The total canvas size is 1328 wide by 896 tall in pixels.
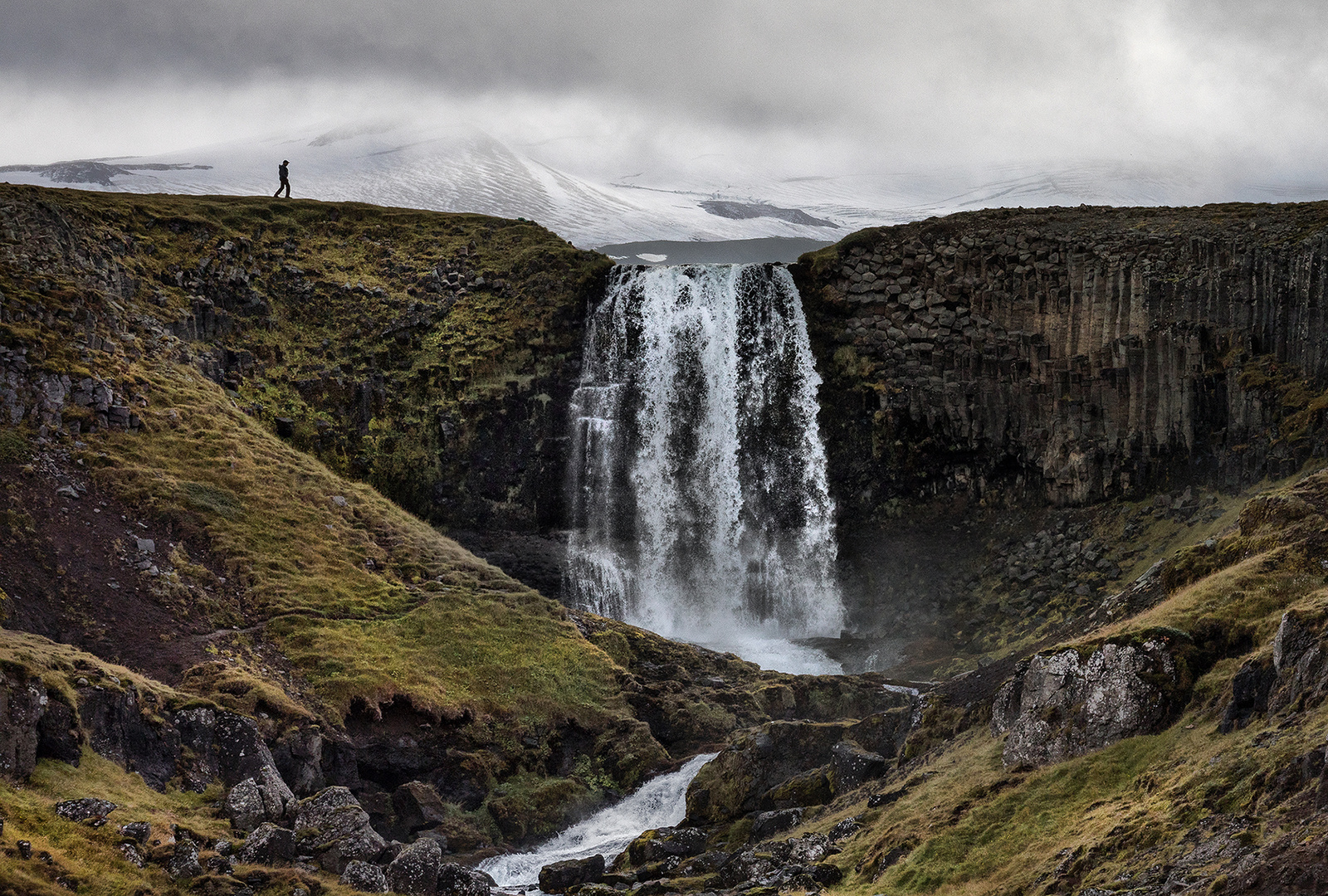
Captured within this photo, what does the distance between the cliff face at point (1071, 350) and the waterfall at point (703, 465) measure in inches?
81.6

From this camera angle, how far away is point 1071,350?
56719 mm

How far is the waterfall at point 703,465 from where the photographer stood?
58.0 meters

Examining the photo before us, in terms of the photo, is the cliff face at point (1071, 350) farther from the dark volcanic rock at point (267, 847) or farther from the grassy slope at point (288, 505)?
the dark volcanic rock at point (267, 847)

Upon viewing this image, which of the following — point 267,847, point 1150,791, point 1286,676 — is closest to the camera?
point 1286,676

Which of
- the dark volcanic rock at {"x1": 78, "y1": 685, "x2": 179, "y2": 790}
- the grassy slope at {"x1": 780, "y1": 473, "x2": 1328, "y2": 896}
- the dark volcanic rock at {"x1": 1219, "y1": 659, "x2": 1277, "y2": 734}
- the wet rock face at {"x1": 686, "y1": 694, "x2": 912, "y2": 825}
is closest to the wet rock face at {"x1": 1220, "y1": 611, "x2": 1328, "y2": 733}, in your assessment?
the dark volcanic rock at {"x1": 1219, "y1": 659, "x2": 1277, "y2": 734}

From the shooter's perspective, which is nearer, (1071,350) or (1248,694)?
(1248,694)

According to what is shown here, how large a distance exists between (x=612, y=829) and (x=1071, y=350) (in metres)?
32.0

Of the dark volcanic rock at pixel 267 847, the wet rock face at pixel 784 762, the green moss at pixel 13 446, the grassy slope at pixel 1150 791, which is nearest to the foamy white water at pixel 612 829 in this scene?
the wet rock face at pixel 784 762

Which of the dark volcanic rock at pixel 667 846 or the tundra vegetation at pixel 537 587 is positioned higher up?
the tundra vegetation at pixel 537 587

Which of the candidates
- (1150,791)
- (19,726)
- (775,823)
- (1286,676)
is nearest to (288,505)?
(19,726)

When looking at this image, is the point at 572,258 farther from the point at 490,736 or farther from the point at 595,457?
the point at 490,736

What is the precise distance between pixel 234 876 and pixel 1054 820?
56.4ft

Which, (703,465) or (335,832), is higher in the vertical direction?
(703,465)

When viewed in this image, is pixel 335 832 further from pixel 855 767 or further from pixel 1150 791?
pixel 1150 791
